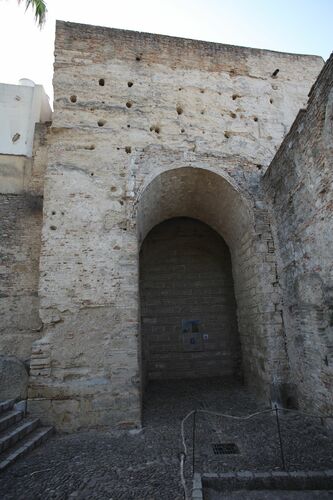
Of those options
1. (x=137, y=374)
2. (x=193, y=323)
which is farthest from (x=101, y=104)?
(x=193, y=323)

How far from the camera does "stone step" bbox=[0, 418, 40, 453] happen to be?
3.49 meters

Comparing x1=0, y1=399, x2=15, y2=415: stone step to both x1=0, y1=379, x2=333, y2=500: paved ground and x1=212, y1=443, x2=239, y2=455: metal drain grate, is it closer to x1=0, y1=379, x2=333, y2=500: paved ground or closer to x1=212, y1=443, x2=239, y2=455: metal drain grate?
x1=0, y1=379, x2=333, y2=500: paved ground

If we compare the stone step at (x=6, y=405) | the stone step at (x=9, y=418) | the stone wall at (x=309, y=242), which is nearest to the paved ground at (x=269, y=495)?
the stone wall at (x=309, y=242)

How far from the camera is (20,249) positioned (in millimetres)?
5488

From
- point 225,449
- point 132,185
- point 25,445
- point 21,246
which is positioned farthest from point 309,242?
point 21,246

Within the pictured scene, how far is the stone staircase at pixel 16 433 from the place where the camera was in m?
3.41

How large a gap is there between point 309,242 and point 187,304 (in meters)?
4.01

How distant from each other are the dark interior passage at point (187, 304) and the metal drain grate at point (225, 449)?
10.9 feet

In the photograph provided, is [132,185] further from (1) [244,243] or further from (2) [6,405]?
(2) [6,405]

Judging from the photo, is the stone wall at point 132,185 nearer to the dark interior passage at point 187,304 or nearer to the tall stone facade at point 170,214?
the tall stone facade at point 170,214

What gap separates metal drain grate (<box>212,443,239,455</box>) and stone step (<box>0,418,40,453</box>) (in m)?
2.38

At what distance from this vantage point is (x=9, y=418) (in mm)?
3936

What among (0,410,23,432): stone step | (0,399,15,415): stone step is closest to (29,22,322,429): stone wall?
(0,410,23,432): stone step

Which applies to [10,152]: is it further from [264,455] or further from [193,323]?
[264,455]
